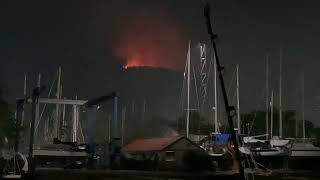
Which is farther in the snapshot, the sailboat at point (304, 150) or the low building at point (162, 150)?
the sailboat at point (304, 150)

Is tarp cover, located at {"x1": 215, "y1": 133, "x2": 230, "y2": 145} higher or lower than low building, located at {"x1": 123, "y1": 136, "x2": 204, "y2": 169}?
higher

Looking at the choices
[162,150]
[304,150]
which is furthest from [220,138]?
[304,150]

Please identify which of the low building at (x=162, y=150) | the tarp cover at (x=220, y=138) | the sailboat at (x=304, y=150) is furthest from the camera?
the sailboat at (x=304, y=150)

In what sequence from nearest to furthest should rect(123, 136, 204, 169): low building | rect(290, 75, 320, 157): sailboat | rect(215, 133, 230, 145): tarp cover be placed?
rect(123, 136, 204, 169): low building → rect(215, 133, 230, 145): tarp cover → rect(290, 75, 320, 157): sailboat

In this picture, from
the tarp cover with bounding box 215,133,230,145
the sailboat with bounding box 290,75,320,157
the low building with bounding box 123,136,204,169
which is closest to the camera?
the low building with bounding box 123,136,204,169

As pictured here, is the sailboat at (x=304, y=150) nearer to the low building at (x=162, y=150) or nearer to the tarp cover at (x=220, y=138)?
the tarp cover at (x=220, y=138)

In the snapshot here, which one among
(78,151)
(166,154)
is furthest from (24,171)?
(78,151)

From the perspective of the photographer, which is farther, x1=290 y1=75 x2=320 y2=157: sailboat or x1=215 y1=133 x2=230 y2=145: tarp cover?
x1=290 y1=75 x2=320 y2=157: sailboat

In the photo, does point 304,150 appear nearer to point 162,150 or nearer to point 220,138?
point 220,138

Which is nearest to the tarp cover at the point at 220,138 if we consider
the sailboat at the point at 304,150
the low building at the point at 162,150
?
the low building at the point at 162,150

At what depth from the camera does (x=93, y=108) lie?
6938 centimetres

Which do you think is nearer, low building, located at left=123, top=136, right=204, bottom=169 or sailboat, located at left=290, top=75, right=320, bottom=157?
low building, located at left=123, top=136, right=204, bottom=169

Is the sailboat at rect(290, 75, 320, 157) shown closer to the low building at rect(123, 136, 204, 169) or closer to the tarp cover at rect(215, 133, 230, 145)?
the tarp cover at rect(215, 133, 230, 145)

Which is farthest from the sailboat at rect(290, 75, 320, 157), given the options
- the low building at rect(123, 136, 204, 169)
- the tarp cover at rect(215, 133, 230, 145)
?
the low building at rect(123, 136, 204, 169)
